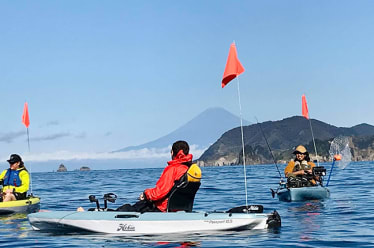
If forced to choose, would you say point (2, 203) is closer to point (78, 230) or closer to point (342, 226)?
point (78, 230)

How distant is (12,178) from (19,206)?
0.97m

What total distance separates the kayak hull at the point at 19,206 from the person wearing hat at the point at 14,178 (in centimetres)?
41

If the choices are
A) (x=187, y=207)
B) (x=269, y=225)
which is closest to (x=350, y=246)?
(x=269, y=225)

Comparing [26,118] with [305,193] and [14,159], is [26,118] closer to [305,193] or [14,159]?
[14,159]

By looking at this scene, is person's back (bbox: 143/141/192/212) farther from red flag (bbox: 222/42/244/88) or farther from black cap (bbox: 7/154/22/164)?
black cap (bbox: 7/154/22/164)

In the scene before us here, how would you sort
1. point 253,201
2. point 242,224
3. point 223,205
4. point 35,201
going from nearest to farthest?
point 242,224, point 35,201, point 223,205, point 253,201

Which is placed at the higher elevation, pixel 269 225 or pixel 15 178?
pixel 15 178

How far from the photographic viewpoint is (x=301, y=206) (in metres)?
17.8

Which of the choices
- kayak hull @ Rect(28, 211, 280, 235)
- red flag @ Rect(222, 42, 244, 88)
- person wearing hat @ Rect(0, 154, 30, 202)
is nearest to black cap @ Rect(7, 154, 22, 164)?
person wearing hat @ Rect(0, 154, 30, 202)

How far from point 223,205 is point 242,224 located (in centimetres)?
806

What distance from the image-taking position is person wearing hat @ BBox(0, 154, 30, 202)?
1767 cm

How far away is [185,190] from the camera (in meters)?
11.4

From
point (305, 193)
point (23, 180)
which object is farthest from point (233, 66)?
point (23, 180)

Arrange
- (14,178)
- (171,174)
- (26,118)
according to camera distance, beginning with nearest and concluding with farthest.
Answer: (171,174) → (14,178) → (26,118)
